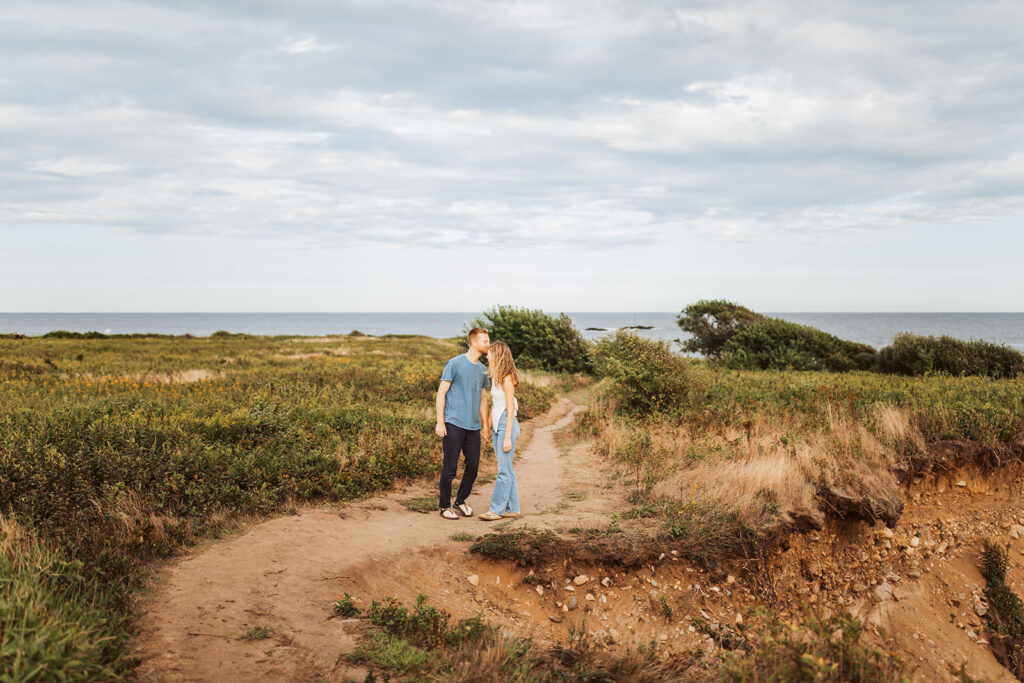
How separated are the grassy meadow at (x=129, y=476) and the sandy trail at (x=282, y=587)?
337 millimetres

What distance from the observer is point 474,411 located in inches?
324

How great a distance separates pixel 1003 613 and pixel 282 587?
32.7ft

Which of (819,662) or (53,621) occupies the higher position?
(53,621)

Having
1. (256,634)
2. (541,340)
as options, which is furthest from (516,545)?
(541,340)

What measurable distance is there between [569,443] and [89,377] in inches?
615

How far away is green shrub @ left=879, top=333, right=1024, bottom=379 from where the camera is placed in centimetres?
2192

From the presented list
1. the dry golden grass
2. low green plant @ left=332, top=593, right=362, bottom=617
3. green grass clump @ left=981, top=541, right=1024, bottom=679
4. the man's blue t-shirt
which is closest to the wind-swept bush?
the dry golden grass

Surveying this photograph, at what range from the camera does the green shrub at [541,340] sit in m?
28.7

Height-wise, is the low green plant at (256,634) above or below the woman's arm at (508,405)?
below

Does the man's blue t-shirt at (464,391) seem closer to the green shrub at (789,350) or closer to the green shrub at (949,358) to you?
the green shrub at (949,358)

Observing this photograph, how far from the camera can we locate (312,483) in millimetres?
8758

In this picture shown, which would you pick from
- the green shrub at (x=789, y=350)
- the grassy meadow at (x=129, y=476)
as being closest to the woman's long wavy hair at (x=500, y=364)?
the grassy meadow at (x=129, y=476)

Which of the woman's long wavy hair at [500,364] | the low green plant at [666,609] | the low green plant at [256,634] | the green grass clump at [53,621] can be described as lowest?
the low green plant at [666,609]

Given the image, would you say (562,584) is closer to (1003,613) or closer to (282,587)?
(282,587)
